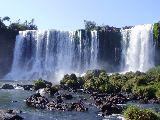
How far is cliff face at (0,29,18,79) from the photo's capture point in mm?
53812

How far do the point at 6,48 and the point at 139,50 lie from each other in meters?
36.0

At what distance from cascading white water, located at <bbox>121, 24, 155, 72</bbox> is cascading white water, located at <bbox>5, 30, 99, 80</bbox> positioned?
817 cm

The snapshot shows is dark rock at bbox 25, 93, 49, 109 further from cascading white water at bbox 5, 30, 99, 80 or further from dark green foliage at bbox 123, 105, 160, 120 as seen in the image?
cascading white water at bbox 5, 30, 99, 80

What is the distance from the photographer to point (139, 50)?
166 feet

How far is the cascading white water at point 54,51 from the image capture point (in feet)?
176

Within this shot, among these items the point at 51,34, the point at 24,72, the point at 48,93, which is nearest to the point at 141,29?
the point at 51,34

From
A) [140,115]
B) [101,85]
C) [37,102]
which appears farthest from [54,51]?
[140,115]

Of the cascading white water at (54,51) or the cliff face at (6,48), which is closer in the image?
the cascading white water at (54,51)

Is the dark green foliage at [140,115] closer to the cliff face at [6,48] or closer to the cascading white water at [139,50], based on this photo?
the cascading white water at [139,50]

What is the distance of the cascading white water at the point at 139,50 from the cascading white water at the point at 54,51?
8169 millimetres

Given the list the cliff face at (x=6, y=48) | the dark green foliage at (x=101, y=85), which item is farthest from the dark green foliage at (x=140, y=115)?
→ the cliff face at (x=6, y=48)

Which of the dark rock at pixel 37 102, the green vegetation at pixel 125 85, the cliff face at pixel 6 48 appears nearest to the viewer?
the dark rock at pixel 37 102

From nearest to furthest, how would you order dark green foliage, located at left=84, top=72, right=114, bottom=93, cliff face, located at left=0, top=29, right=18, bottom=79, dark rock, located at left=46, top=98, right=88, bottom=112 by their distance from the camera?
dark rock, located at left=46, top=98, right=88, bottom=112
dark green foliage, located at left=84, top=72, right=114, bottom=93
cliff face, located at left=0, top=29, right=18, bottom=79

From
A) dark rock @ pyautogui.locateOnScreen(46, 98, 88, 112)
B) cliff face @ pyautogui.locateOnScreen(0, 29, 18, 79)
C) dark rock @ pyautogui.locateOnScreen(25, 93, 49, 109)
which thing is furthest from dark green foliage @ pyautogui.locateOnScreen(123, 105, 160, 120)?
cliff face @ pyautogui.locateOnScreen(0, 29, 18, 79)
